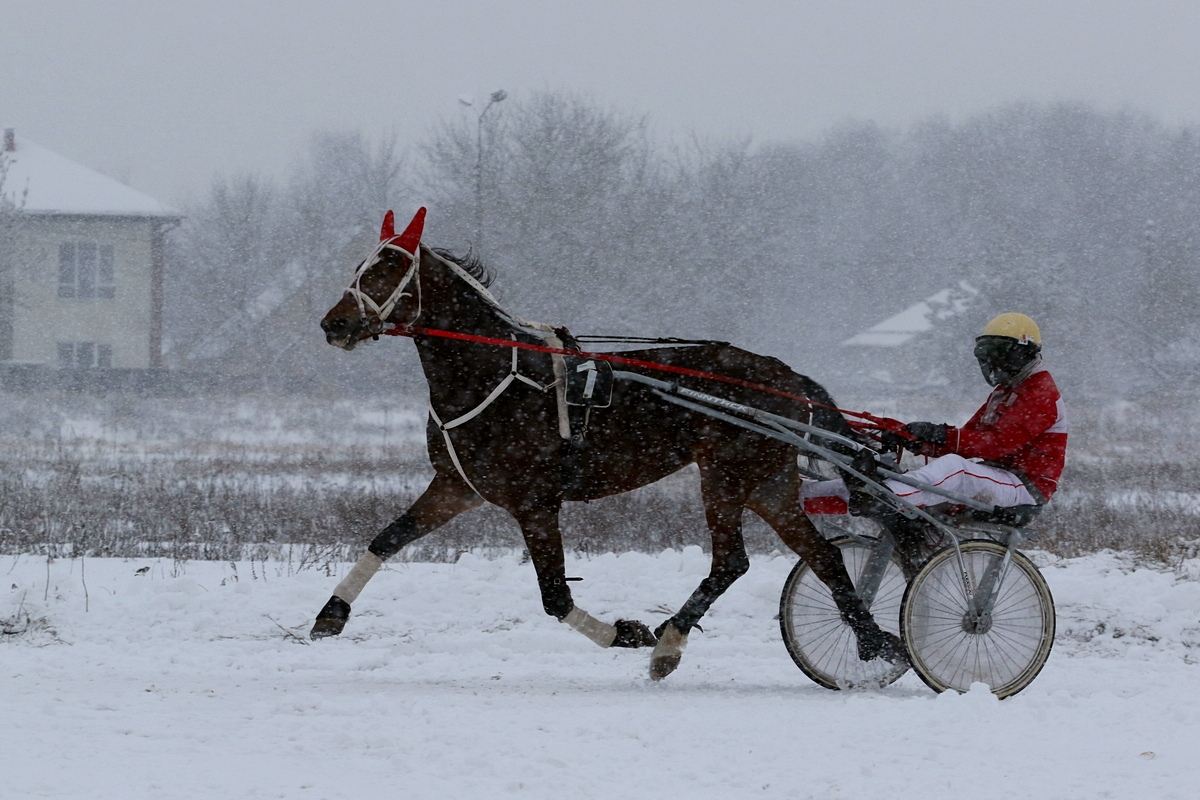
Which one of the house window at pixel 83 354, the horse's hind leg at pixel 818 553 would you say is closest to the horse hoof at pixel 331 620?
the horse's hind leg at pixel 818 553

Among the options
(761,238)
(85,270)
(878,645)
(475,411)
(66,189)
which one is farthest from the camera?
(761,238)

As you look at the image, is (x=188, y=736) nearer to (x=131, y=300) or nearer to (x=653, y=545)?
(x=653, y=545)

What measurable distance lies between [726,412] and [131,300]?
35.1 meters

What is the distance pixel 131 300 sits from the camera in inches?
1523

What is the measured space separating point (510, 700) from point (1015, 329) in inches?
112

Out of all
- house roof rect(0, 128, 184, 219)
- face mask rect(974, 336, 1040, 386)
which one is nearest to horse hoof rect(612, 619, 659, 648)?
face mask rect(974, 336, 1040, 386)

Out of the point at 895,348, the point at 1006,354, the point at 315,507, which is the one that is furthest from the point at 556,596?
the point at 895,348

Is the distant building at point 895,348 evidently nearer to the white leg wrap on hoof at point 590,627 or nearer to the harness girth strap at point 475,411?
the white leg wrap on hoof at point 590,627

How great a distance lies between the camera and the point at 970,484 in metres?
6.21

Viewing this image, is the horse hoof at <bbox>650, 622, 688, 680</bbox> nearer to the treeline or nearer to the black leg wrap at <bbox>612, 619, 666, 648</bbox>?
the black leg wrap at <bbox>612, 619, 666, 648</bbox>

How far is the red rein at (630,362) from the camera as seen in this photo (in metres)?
6.32

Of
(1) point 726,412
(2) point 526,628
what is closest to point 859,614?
(1) point 726,412

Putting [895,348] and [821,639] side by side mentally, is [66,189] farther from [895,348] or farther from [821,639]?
[895,348]

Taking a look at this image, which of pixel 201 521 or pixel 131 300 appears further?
pixel 131 300
